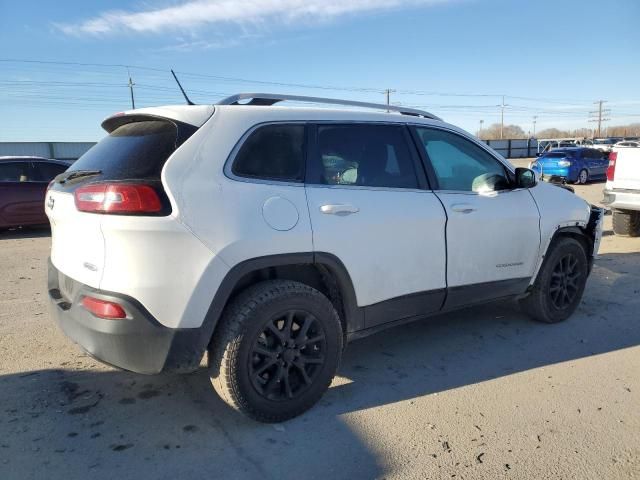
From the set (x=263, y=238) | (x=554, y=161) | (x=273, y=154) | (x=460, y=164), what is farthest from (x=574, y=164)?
(x=263, y=238)

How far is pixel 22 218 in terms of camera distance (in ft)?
31.9

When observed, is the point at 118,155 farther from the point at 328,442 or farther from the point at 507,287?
the point at 507,287

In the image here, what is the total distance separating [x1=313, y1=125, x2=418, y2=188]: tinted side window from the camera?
324 cm

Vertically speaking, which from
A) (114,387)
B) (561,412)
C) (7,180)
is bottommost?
(561,412)

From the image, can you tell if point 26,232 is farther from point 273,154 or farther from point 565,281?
point 565,281

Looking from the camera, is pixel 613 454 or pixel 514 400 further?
pixel 514 400

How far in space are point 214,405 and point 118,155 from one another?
5.35 feet

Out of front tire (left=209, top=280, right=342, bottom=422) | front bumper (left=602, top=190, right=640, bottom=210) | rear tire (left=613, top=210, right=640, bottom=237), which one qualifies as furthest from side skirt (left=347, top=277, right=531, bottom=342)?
rear tire (left=613, top=210, right=640, bottom=237)

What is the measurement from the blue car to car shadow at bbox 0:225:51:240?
1904 centimetres

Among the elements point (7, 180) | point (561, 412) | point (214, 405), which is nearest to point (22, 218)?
point (7, 180)

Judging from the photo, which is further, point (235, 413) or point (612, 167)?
point (612, 167)

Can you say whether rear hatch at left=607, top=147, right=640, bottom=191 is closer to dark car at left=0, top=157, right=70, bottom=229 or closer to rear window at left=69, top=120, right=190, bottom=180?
rear window at left=69, top=120, right=190, bottom=180

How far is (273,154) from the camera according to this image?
301 cm

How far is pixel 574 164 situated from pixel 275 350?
22.4 meters
